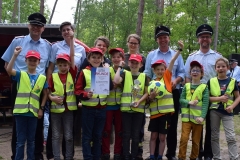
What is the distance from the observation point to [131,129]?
5637 millimetres

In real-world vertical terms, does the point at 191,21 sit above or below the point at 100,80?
above

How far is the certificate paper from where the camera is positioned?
5.25m

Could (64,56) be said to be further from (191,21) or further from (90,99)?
(191,21)

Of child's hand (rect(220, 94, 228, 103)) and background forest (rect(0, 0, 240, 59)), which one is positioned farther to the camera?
background forest (rect(0, 0, 240, 59))

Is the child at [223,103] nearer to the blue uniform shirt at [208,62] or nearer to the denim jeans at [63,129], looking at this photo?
the blue uniform shirt at [208,62]

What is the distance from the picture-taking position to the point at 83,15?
33.1 m

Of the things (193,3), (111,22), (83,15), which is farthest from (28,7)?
(193,3)

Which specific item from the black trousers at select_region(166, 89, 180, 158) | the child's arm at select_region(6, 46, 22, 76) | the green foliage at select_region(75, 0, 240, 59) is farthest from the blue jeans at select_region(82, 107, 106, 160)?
the green foliage at select_region(75, 0, 240, 59)

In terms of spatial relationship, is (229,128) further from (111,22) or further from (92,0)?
(92,0)

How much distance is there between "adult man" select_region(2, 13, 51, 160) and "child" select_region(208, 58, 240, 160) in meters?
2.97

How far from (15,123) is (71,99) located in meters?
1.00

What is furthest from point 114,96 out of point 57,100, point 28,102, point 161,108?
point 28,102

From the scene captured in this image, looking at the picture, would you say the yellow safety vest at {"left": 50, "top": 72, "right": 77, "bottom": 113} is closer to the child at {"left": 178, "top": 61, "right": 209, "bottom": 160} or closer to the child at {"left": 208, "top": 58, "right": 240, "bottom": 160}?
the child at {"left": 178, "top": 61, "right": 209, "bottom": 160}

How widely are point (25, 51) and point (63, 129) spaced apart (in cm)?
146
